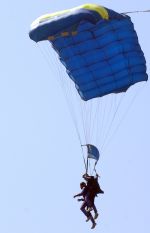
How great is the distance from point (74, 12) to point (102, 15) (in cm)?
81

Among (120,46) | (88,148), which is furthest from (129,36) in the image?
(88,148)

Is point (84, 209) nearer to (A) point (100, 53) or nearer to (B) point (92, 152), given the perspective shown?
(B) point (92, 152)

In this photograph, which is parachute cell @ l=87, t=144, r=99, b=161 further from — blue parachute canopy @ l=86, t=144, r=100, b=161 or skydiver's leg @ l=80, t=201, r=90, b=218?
skydiver's leg @ l=80, t=201, r=90, b=218

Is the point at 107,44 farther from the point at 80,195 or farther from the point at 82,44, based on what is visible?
the point at 80,195

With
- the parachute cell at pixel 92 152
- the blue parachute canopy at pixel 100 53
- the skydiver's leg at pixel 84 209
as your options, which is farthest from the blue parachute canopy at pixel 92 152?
the blue parachute canopy at pixel 100 53

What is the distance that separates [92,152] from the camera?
48375 millimetres

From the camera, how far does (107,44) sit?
4794cm

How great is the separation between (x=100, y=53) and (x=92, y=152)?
2.95 m

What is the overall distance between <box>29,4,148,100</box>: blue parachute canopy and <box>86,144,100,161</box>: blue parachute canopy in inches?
63.4

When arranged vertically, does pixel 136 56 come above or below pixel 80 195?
above

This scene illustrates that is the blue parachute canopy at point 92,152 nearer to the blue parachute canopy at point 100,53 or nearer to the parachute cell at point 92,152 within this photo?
the parachute cell at point 92,152

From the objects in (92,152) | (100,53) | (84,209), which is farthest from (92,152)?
(100,53)

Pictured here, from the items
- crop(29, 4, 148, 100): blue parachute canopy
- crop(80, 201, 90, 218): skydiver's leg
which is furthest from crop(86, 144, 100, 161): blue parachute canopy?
crop(29, 4, 148, 100): blue parachute canopy

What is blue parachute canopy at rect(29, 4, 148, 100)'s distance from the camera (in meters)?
47.7
